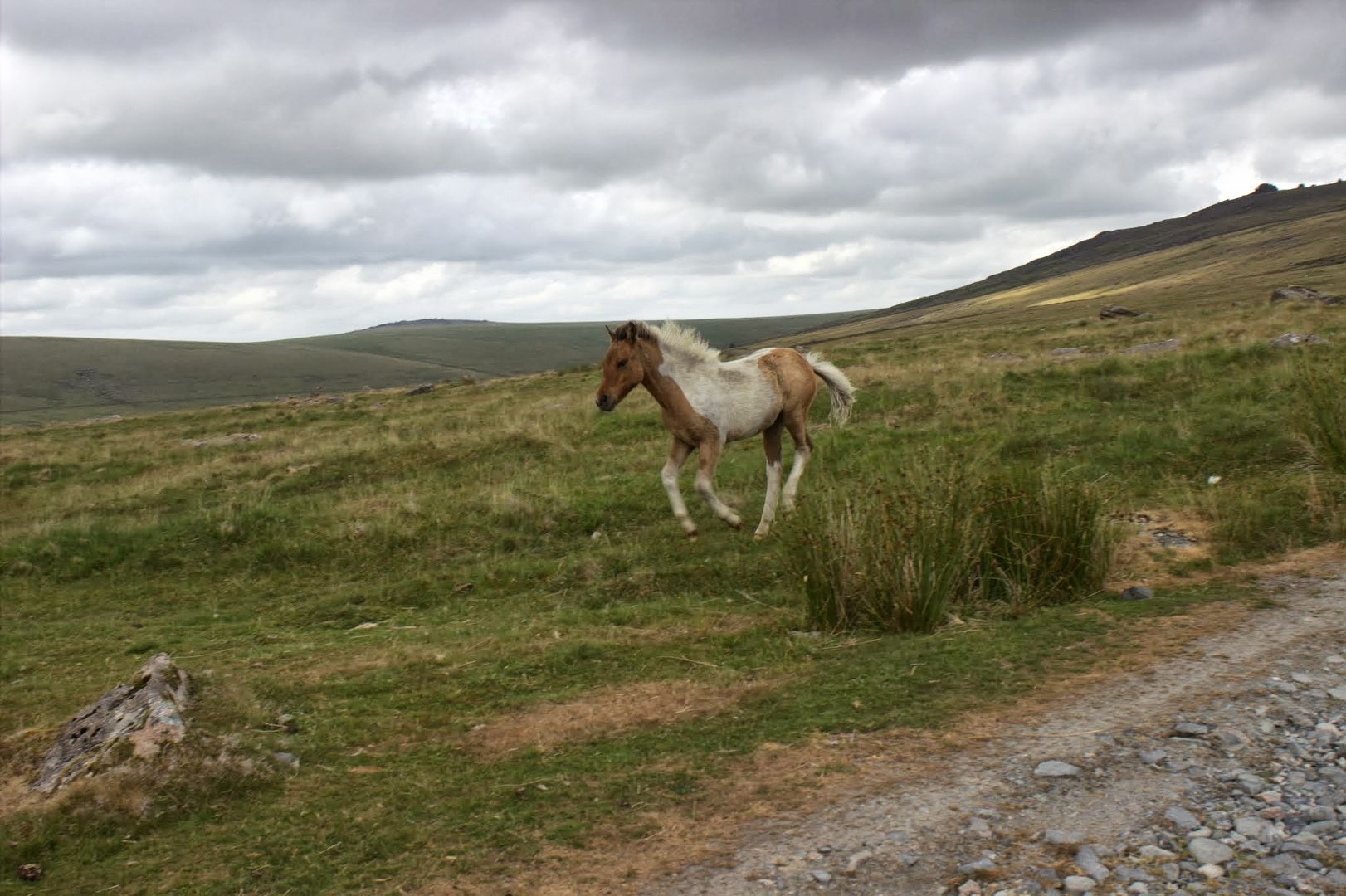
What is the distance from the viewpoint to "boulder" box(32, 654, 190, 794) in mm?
5883

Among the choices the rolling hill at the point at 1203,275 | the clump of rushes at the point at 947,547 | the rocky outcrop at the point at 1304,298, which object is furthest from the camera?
the rolling hill at the point at 1203,275

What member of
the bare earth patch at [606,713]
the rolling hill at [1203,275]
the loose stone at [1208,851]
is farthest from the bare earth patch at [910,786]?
the rolling hill at [1203,275]

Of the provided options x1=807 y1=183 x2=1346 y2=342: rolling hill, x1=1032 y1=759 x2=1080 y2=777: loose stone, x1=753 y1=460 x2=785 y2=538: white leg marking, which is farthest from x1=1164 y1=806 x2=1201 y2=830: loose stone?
x1=807 y1=183 x2=1346 y2=342: rolling hill

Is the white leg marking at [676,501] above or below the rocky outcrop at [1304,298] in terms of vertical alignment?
below

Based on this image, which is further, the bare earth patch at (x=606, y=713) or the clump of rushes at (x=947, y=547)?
the clump of rushes at (x=947, y=547)

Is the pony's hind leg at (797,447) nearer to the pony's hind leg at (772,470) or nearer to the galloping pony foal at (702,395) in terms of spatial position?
the galloping pony foal at (702,395)

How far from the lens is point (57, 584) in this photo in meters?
13.8

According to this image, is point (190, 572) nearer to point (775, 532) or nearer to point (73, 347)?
point (775, 532)

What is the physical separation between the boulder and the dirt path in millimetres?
3491

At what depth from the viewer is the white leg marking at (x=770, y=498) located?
1222 centimetres

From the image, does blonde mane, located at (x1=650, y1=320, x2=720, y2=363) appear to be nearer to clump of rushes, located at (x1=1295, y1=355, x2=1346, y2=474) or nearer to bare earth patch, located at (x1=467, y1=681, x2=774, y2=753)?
bare earth patch, located at (x1=467, y1=681, x2=774, y2=753)

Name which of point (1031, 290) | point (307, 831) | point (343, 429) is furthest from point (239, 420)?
point (1031, 290)

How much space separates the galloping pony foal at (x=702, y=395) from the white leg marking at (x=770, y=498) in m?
0.01

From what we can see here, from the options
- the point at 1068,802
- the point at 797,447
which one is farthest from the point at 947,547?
the point at 797,447
